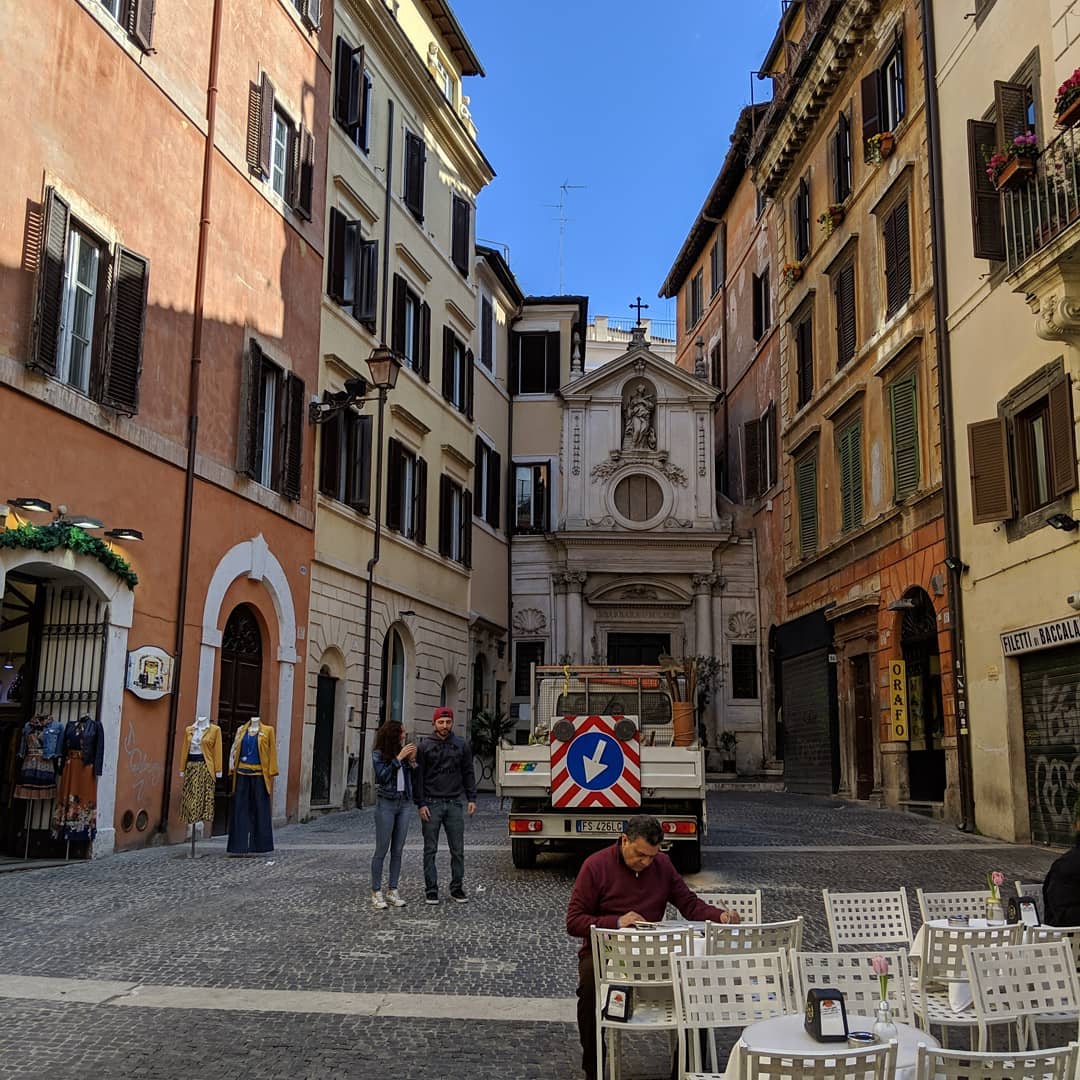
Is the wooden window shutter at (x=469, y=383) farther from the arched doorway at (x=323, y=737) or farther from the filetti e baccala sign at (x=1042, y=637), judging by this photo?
the filetti e baccala sign at (x=1042, y=637)

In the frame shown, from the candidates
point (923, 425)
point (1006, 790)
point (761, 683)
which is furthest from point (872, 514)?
point (761, 683)

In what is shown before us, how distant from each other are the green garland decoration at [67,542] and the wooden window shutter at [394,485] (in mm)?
9393

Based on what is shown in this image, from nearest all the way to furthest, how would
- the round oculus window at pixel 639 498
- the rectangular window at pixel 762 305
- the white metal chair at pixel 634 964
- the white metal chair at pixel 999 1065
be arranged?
1. the white metal chair at pixel 999 1065
2. the white metal chair at pixel 634 964
3. the rectangular window at pixel 762 305
4. the round oculus window at pixel 639 498

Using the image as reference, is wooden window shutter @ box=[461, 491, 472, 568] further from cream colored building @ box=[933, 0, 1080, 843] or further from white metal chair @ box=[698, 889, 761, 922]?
white metal chair @ box=[698, 889, 761, 922]

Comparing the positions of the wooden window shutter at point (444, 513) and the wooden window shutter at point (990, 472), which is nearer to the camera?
the wooden window shutter at point (990, 472)

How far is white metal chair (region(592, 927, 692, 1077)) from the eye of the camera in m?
5.13

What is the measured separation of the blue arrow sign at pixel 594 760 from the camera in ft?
39.3

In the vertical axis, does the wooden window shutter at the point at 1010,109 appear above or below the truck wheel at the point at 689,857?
above

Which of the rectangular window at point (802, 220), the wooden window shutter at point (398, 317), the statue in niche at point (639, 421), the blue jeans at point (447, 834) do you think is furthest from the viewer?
the statue in niche at point (639, 421)

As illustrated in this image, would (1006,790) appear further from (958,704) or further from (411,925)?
(411,925)

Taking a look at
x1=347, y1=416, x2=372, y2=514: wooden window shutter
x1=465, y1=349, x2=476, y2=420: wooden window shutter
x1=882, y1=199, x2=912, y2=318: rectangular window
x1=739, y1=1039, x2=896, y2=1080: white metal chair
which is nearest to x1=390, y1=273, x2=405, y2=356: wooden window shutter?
x1=347, y1=416, x2=372, y2=514: wooden window shutter

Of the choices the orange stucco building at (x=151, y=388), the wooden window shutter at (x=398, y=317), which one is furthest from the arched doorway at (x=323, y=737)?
the wooden window shutter at (x=398, y=317)

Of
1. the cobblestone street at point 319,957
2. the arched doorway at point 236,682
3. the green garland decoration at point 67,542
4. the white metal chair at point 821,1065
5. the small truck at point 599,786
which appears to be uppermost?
the green garland decoration at point 67,542

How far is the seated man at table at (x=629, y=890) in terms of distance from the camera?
19.2 ft
